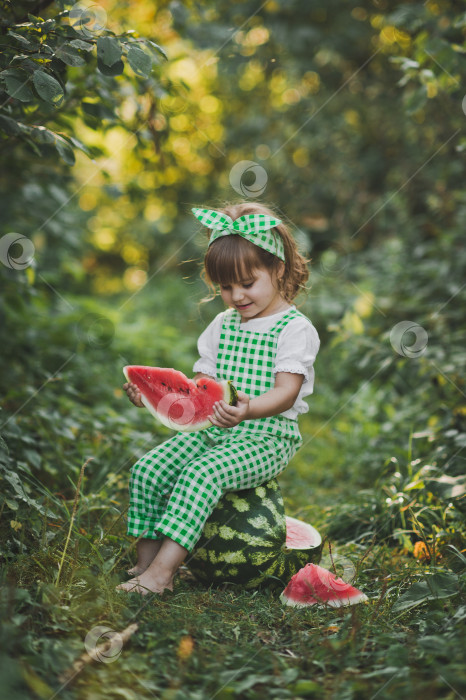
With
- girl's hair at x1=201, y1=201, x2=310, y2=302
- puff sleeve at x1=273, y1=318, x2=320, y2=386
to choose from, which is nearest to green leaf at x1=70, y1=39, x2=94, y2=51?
girl's hair at x1=201, y1=201, x2=310, y2=302

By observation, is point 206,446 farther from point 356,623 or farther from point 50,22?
point 50,22

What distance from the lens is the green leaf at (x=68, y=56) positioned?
237 centimetres

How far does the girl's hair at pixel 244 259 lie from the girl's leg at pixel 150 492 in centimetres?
77

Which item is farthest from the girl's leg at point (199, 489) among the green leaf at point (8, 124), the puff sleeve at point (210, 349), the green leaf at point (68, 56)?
the green leaf at point (68, 56)

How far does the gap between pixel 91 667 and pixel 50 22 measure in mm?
2193

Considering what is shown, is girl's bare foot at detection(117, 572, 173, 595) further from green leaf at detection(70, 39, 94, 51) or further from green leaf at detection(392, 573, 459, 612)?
green leaf at detection(70, 39, 94, 51)

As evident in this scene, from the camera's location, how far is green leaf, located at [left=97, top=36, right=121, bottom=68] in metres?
2.34

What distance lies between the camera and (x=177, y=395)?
8.56 ft

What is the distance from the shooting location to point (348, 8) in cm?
759

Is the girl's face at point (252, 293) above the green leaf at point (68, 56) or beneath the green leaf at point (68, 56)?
beneath

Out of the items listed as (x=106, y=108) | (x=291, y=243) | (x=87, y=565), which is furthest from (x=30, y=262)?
(x=87, y=565)

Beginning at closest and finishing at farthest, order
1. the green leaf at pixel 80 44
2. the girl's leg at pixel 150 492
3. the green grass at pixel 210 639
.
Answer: the green grass at pixel 210 639, the green leaf at pixel 80 44, the girl's leg at pixel 150 492

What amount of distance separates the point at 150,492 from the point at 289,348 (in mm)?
835

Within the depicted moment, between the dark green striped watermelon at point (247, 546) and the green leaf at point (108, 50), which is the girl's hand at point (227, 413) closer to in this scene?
the dark green striped watermelon at point (247, 546)
